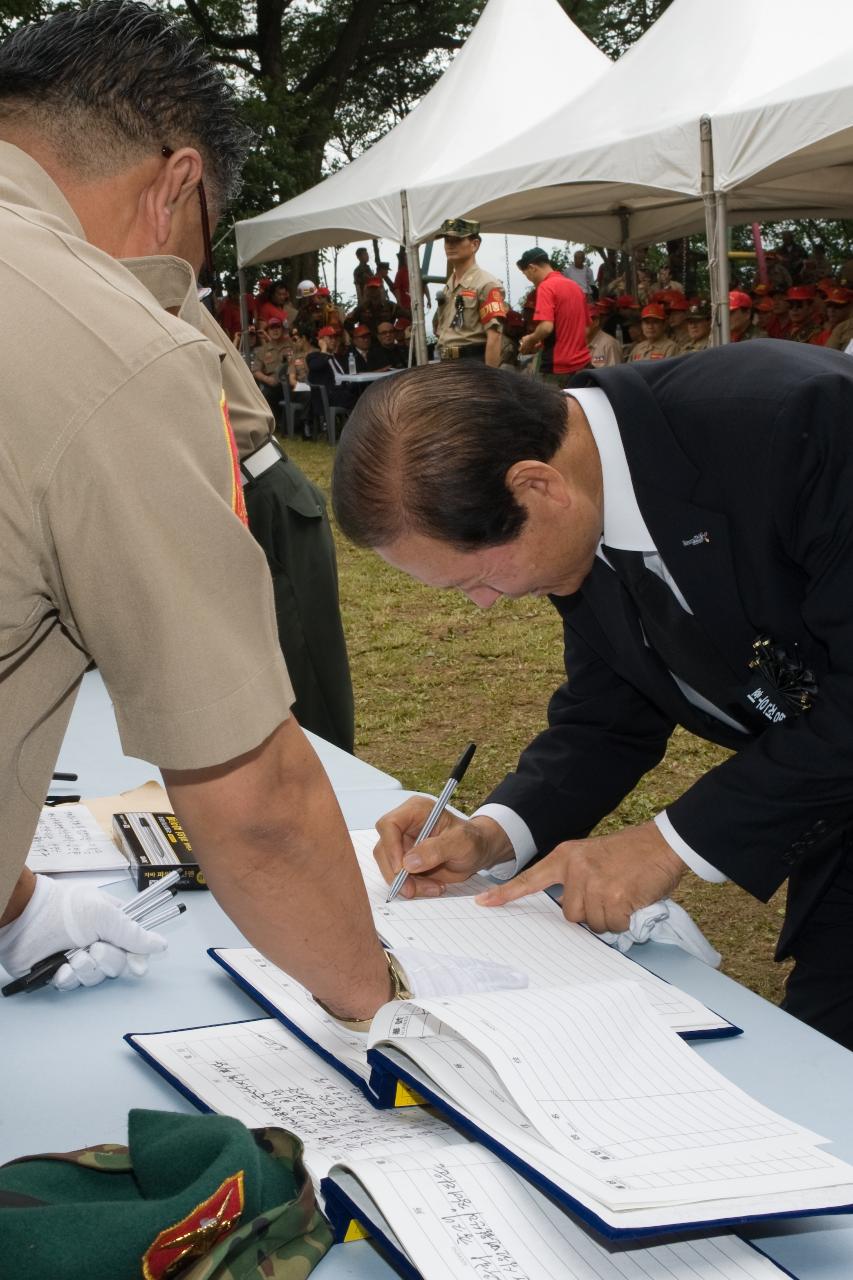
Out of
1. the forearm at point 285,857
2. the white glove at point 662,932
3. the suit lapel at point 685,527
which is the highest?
the suit lapel at point 685,527

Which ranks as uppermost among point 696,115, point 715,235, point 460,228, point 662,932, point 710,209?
point 696,115

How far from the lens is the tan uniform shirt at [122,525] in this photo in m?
0.90

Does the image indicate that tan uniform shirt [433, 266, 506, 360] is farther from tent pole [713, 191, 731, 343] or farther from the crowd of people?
tent pole [713, 191, 731, 343]

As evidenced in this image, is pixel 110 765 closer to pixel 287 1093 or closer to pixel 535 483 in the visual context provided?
pixel 535 483

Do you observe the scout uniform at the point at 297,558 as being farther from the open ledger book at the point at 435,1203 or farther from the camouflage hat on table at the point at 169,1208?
the camouflage hat on table at the point at 169,1208

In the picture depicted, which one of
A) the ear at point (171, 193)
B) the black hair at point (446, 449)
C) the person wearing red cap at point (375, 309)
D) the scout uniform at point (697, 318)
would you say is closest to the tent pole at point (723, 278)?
the scout uniform at point (697, 318)

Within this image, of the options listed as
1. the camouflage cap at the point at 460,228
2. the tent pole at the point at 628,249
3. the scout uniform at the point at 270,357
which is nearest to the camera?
the camouflage cap at the point at 460,228

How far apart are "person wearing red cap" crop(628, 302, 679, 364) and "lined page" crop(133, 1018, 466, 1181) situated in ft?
36.6

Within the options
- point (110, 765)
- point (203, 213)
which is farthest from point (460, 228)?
point (203, 213)

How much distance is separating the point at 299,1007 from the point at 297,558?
6.23 ft

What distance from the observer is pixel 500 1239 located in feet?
3.11

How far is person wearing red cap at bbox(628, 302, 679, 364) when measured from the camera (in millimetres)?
11969

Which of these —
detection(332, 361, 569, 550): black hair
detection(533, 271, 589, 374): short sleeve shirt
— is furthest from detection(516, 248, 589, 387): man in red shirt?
detection(332, 361, 569, 550): black hair

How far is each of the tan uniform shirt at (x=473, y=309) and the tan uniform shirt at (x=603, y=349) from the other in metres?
1.73
